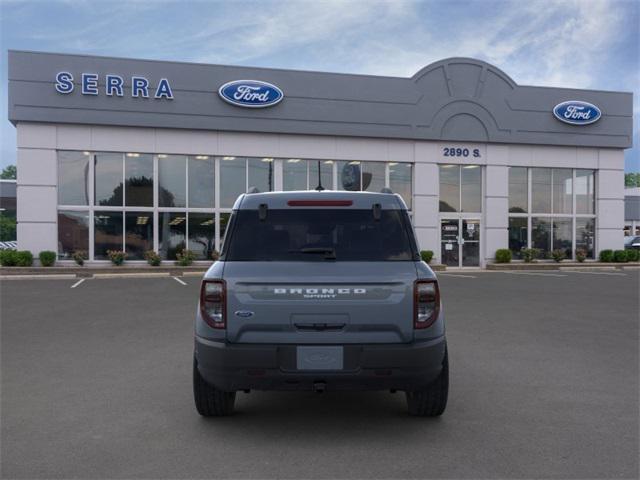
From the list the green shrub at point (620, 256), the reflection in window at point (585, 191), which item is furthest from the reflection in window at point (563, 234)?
the green shrub at point (620, 256)

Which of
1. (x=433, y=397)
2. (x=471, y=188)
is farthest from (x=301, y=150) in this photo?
(x=433, y=397)

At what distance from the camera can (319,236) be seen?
4395 mm

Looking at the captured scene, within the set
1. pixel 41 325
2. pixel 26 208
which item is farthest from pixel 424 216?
pixel 41 325

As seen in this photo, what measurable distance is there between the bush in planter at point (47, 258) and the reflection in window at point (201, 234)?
17.2 feet

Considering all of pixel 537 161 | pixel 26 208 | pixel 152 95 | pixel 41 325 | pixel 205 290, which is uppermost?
pixel 152 95

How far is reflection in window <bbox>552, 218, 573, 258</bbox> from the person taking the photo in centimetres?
2694

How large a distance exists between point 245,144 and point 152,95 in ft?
13.9

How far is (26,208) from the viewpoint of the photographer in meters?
Answer: 21.4

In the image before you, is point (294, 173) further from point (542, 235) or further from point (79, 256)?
point (542, 235)

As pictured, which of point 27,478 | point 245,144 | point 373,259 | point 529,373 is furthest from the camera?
point 245,144

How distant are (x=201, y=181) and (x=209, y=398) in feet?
63.6

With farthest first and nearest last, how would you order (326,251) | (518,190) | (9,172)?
1. (9,172)
2. (518,190)
3. (326,251)

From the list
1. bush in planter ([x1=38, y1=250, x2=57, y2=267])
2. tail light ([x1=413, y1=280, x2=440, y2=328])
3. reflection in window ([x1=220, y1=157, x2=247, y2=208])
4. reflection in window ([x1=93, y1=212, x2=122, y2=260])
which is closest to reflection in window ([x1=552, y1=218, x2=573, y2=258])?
reflection in window ([x1=220, y1=157, x2=247, y2=208])

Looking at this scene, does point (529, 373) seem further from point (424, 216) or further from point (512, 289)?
point (424, 216)
